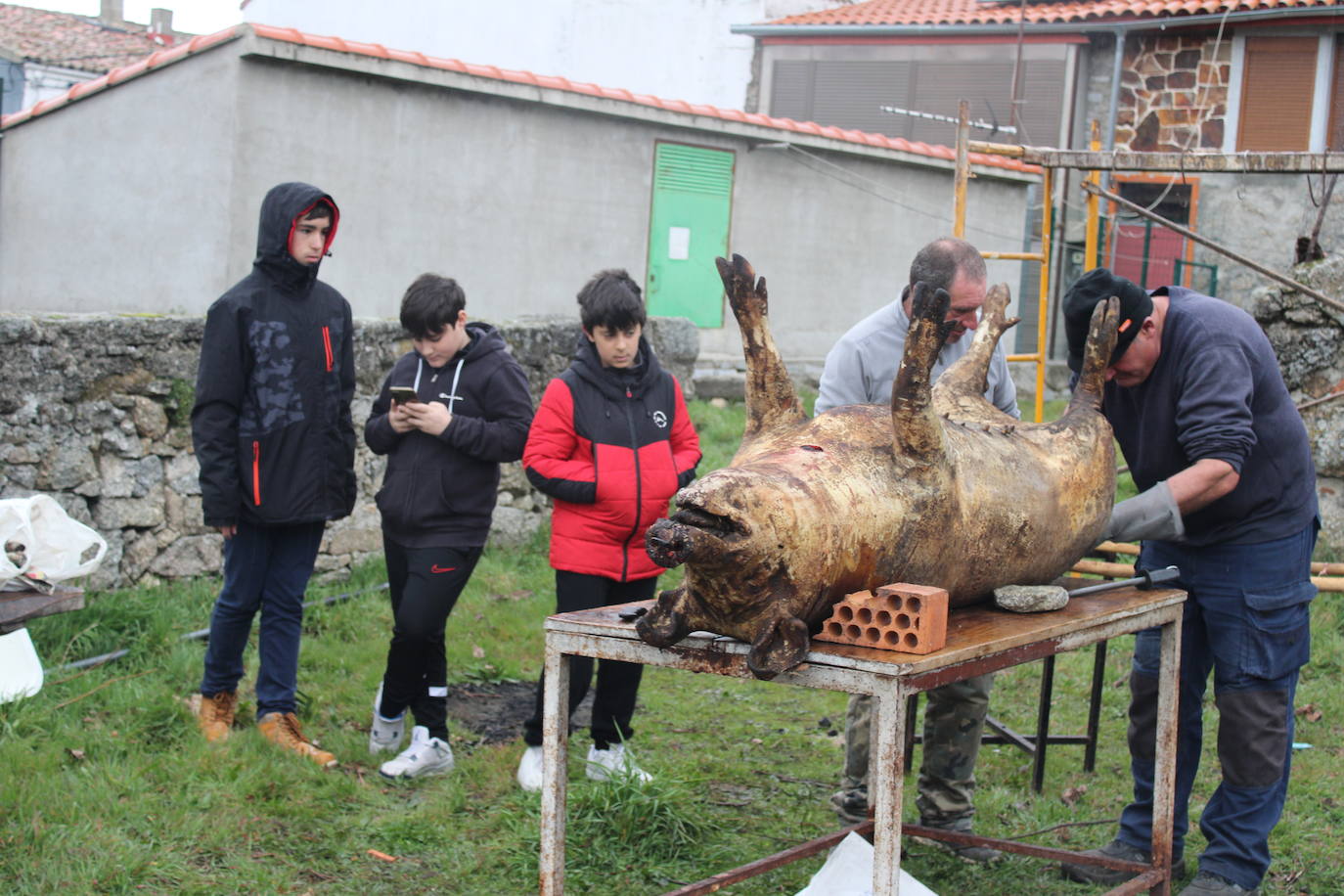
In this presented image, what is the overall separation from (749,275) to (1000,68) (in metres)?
15.3

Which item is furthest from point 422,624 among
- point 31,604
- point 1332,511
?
point 1332,511

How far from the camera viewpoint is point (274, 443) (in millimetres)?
4348

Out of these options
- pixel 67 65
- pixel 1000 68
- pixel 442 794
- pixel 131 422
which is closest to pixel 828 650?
pixel 442 794

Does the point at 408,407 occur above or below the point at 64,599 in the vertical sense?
above

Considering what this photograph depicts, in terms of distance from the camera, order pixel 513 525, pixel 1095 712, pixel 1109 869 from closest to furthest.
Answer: pixel 1109 869 → pixel 1095 712 → pixel 513 525

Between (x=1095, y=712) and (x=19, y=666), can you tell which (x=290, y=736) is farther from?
(x=1095, y=712)

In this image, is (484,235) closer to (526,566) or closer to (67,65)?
(526,566)

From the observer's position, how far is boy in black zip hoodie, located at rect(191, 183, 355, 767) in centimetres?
427

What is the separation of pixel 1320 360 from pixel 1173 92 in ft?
34.5

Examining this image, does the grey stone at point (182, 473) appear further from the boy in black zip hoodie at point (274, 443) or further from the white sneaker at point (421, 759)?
the white sneaker at point (421, 759)

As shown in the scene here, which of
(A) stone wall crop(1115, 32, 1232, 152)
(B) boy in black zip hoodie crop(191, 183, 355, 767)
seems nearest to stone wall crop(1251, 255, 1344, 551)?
(B) boy in black zip hoodie crop(191, 183, 355, 767)

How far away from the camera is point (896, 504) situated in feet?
9.17

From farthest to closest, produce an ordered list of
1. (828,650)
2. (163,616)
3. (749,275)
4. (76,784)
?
(163,616)
(76,784)
(749,275)
(828,650)

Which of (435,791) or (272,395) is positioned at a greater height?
(272,395)
